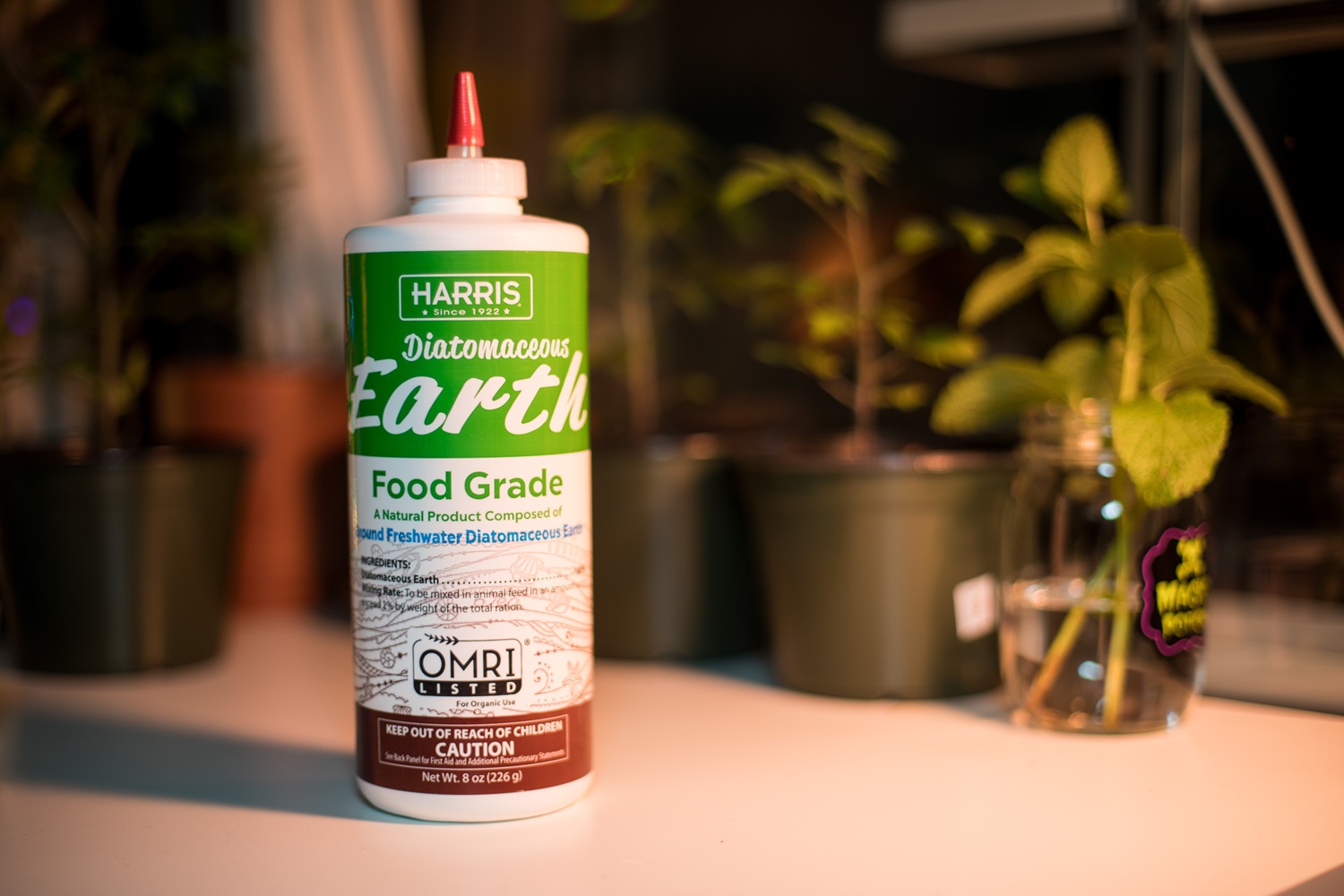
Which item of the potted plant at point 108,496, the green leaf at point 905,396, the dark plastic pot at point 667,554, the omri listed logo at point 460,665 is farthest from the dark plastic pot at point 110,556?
the green leaf at point 905,396

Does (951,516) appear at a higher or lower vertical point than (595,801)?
higher

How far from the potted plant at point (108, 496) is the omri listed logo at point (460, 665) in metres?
0.42

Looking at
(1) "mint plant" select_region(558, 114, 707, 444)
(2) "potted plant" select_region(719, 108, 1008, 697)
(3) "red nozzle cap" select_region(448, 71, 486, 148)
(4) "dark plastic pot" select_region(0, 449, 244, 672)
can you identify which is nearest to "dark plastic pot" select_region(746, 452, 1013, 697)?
(2) "potted plant" select_region(719, 108, 1008, 697)

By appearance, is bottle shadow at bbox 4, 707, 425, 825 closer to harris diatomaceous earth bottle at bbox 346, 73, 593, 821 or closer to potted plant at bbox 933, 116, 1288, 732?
harris diatomaceous earth bottle at bbox 346, 73, 593, 821

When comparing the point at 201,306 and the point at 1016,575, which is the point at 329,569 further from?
the point at 1016,575

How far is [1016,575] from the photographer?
831 mm

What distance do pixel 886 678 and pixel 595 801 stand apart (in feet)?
0.87

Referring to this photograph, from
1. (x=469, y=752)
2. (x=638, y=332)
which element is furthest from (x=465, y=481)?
(x=638, y=332)

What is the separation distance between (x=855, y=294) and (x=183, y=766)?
0.68 meters

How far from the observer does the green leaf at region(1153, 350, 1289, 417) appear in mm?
721

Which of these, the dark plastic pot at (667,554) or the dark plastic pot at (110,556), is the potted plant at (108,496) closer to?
the dark plastic pot at (110,556)

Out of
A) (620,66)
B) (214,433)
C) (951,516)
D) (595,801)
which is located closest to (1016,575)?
(951,516)

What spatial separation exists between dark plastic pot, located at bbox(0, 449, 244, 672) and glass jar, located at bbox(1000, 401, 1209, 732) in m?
0.60

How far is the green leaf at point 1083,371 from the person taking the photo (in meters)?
0.80
